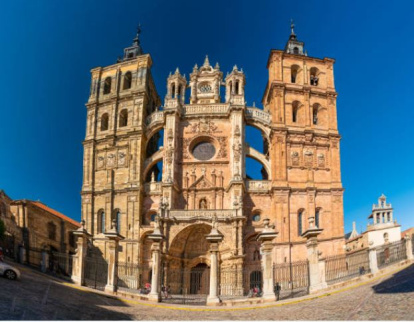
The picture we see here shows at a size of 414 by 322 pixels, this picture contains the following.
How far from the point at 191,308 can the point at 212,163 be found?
66.2 feet

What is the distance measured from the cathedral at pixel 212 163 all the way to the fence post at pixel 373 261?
13688mm

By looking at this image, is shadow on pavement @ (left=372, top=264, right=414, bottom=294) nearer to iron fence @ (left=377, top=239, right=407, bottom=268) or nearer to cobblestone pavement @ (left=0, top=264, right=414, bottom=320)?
cobblestone pavement @ (left=0, top=264, right=414, bottom=320)

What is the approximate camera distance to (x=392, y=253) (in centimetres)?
1809

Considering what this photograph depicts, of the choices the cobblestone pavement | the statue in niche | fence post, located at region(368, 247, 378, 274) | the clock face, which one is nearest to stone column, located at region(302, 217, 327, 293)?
the cobblestone pavement

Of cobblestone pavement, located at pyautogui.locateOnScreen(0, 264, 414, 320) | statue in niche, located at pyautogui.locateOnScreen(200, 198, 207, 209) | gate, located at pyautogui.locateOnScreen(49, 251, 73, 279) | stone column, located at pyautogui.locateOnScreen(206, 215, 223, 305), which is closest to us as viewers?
cobblestone pavement, located at pyautogui.locateOnScreen(0, 264, 414, 320)

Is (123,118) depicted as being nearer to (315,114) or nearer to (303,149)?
(303,149)

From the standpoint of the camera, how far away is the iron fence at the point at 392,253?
17.9 meters

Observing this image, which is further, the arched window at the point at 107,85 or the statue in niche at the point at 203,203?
the arched window at the point at 107,85

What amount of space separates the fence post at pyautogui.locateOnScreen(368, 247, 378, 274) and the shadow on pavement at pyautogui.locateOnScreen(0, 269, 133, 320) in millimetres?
9486

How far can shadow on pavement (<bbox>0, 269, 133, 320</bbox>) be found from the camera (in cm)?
1160

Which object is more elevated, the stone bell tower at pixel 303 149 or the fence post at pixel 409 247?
the stone bell tower at pixel 303 149

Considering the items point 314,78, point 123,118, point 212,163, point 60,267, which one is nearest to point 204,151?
point 212,163

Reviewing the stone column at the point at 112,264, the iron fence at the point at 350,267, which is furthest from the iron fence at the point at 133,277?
the iron fence at the point at 350,267

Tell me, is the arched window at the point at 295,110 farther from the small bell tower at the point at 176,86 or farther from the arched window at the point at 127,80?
the arched window at the point at 127,80
